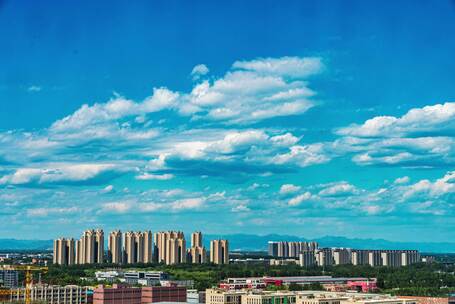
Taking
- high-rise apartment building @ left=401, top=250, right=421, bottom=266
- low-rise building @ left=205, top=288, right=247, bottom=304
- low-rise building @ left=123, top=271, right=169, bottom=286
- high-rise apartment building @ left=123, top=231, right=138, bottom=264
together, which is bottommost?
low-rise building @ left=205, top=288, right=247, bottom=304

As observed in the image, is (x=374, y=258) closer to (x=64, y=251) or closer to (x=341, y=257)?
(x=341, y=257)

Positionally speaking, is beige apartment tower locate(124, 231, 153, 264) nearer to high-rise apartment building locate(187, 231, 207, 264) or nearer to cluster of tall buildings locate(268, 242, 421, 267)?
high-rise apartment building locate(187, 231, 207, 264)

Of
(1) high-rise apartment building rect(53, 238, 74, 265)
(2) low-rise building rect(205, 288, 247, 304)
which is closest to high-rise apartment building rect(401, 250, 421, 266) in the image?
(1) high-rise apartment building rect(53, 238, 74, 265)

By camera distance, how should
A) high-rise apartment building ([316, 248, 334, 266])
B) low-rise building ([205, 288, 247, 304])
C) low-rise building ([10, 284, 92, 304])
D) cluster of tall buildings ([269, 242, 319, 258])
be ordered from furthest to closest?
1. cluster of tall buildings ([269, 242, 319, 258])
2. high-rise apartment building ([316, 248, 334, 266])
3. low-rise building ([205, 288, 247, 304])
4. low-rise building ([10, 284, 92, 304])

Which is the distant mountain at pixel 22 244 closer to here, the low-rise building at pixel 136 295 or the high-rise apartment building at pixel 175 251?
the high-rise apartment building at pixel 175 251

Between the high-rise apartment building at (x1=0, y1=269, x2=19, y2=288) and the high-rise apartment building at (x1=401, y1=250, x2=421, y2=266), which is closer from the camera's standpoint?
the high-rise apartment building at (x1=0, y1=269, x2=19, y2=288)

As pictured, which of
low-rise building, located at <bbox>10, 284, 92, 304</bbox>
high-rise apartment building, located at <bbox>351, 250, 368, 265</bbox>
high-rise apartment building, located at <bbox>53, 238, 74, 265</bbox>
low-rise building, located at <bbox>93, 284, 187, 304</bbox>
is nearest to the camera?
low-rise building, located at <bbox>10, 284, 92, 304</bbox>

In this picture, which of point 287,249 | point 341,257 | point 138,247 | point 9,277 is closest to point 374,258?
point 341,257

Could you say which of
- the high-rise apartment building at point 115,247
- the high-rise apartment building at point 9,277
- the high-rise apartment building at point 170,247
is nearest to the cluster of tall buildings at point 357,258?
the high-rise apartment building at point 170,247
